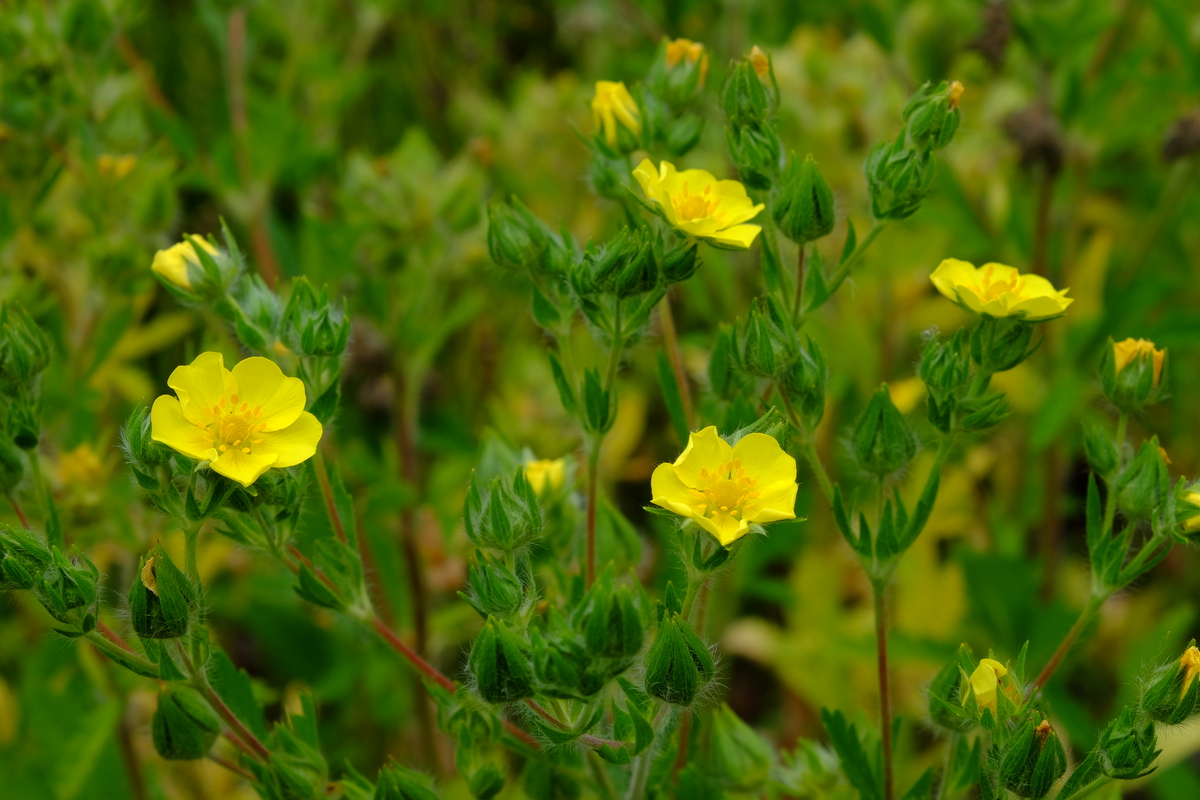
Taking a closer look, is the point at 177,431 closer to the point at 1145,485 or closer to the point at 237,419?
the point at 237,419

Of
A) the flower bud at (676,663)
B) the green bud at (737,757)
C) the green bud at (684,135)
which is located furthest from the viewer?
the green bud at (684,135)

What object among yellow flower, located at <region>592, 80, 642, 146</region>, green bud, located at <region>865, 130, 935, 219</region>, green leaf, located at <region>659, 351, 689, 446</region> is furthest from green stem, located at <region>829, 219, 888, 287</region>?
yellow flower, located at <region>592, 80, 642, 146</region>

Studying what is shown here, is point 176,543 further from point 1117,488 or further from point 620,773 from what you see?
point 1117,488

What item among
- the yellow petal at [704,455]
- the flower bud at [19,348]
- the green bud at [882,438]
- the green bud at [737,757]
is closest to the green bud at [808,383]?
the green bud at [882,438]

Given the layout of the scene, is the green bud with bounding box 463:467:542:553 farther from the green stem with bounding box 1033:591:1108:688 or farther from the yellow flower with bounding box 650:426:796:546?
the green stem with bounding box 1033:591:1108:688

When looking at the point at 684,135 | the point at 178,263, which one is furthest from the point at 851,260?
the point at 178,263

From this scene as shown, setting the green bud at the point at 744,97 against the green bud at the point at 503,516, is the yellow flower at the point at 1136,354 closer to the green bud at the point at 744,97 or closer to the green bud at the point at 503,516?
the green bud at the point at 744,97
